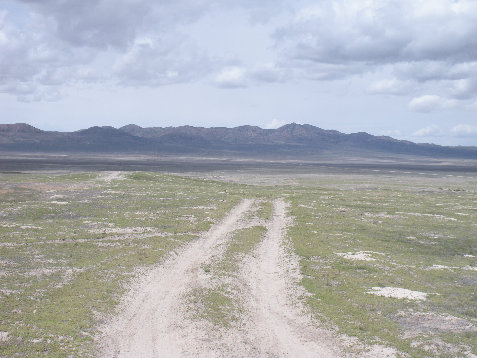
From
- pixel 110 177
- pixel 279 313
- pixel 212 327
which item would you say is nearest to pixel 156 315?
pixel 212 327

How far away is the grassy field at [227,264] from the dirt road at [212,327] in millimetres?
928

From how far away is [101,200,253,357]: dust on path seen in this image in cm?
1836

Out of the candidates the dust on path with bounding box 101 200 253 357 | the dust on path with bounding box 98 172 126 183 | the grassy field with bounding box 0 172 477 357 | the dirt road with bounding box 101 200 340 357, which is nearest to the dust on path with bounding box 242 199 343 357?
the dirt road with bounding box 101 200 340 357

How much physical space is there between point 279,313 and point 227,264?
9141mm

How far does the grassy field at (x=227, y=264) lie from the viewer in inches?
786

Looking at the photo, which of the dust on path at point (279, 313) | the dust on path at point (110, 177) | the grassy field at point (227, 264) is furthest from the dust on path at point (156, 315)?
the dust on path at point (110, 177)

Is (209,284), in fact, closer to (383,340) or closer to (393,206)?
(383,340)

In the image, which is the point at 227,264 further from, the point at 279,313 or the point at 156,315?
the point at 156,315

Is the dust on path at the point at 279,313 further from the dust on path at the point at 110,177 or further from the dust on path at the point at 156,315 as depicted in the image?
the dust on path at the point at 110,177

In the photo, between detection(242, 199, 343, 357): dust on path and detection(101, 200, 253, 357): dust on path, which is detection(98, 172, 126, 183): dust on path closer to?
detection(101, 200, 253, 357): dust on path

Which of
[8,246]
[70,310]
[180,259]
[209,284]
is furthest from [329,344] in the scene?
[8,246]

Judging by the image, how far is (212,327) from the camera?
811 inches

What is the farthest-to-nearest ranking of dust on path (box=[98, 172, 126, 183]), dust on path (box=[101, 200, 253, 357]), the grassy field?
1. dust on path (box=[98, 172, 126, 183])
2. the grassy field
3. dust on path (box=[101, 200, 253, 357])

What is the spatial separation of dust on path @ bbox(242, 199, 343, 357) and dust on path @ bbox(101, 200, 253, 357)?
141 inches
